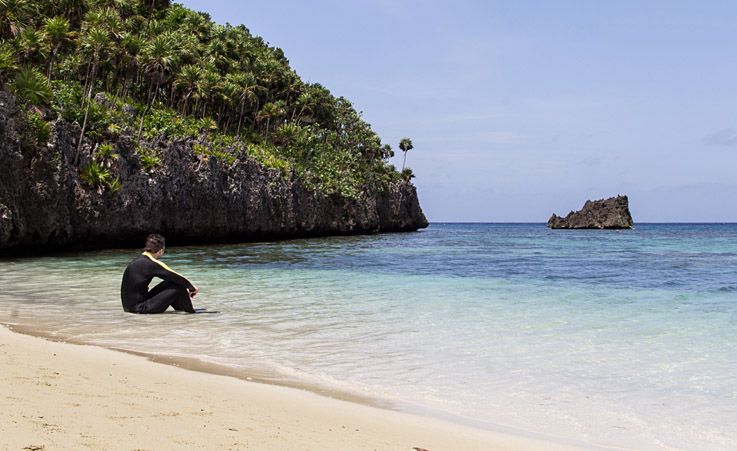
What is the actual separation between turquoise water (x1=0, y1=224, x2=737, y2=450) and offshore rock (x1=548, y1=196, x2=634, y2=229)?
372 feet

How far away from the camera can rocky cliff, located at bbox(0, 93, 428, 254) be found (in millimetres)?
24219

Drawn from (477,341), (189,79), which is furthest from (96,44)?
(477,341)

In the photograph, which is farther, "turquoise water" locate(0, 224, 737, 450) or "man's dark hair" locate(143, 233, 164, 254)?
"man's dark hair" locate(143, 233, 164, 254)

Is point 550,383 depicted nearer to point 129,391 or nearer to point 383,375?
point 383,375

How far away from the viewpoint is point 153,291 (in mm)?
9586

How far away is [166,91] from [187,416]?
177 ft

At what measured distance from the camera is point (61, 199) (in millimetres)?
26594

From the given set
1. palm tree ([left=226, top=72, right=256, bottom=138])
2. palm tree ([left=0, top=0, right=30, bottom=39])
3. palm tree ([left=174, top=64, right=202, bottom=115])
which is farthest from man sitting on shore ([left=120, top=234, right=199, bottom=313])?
palm tree ([left=226, top=72, right=256, bottom=138])

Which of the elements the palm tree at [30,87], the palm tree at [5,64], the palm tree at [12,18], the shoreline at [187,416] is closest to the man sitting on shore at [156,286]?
the shoreline at [187,416]

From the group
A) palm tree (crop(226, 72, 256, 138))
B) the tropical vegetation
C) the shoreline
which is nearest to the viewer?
the shoreline

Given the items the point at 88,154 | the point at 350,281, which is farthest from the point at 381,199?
the point at 350,281

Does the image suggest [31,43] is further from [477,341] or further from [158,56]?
[477,341]

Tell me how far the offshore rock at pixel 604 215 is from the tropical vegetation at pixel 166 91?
60.9 meters

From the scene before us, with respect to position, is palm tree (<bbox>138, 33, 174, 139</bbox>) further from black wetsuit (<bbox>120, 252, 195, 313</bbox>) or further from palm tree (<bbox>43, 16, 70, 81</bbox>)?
black wetsuit (<bbox>120, 252, 195, 313</bbox>)
